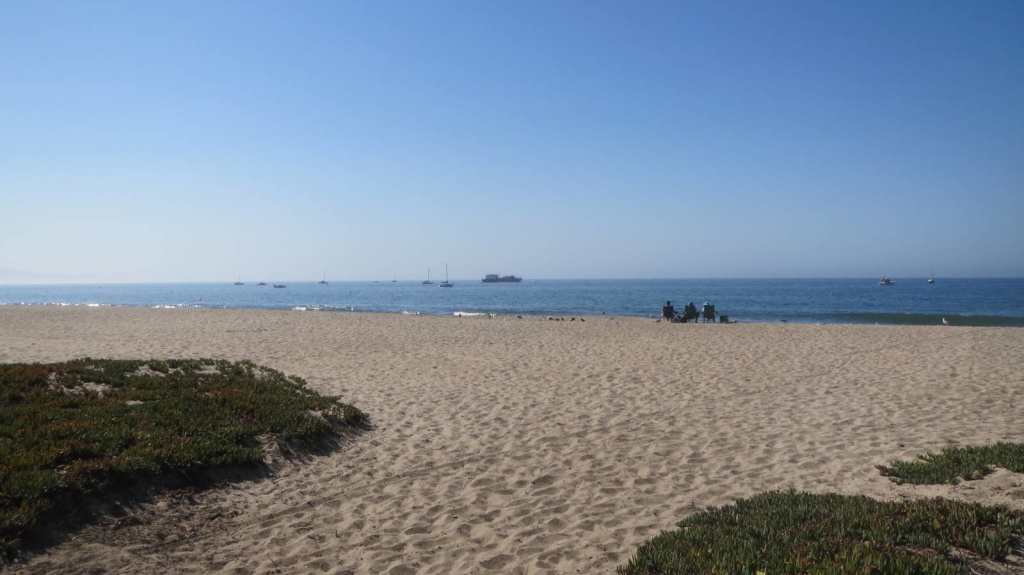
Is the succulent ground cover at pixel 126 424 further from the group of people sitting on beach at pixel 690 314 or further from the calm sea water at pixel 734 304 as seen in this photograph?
the calm sea water at pixel 734 304

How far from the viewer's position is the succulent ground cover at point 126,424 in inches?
200

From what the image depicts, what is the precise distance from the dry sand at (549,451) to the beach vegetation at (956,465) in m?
0.19

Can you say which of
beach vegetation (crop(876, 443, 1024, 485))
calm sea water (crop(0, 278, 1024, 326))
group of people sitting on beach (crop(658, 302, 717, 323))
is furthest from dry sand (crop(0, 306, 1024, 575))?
calm sea water (crop(0, 278, 1024, 326))

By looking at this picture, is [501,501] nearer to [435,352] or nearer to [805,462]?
[805,462]

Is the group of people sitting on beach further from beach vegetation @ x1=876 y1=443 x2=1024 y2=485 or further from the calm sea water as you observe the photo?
beach vegetation @ x1=876 y1=443 x2=1024 y2=485

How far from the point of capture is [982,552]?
12.2ft

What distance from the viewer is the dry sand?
4996 millimetres

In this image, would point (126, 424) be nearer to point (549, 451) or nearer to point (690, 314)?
point (549, 451)

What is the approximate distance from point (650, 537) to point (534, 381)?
26.4 feet

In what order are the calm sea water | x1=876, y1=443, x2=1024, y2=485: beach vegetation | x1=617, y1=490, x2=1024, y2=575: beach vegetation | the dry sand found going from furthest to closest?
1. the calm sea water
2. x1=876, y1=443, x2=1024, y2=485: beach vegetation
3. the dry sand
4. x1=617, y1=490, x2=1024, y2=575: beach vegetation

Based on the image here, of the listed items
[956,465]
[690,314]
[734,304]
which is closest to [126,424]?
[956,465]

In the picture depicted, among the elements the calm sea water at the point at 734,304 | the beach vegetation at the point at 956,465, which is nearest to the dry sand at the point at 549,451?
the beach vegetation at the point at 956,465

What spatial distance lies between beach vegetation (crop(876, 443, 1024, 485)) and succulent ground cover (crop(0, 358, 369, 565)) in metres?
7.33

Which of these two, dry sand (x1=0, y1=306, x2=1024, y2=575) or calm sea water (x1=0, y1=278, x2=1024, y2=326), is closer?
dry sand (x1=0, y1=306, x2=1024, y2=575)
